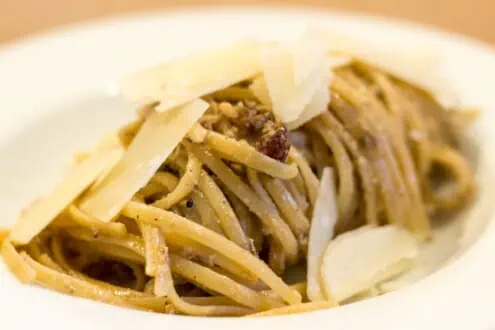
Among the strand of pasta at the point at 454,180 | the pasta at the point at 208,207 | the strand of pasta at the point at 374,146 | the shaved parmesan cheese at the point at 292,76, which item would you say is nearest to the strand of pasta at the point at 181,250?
the pasta at the point at 208,207

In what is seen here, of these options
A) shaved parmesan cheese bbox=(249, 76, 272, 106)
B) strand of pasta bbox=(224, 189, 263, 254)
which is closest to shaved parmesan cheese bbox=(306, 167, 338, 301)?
strand of pasta bbox=(224, 189, 263, 254)

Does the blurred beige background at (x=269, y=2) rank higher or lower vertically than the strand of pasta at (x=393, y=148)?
lower

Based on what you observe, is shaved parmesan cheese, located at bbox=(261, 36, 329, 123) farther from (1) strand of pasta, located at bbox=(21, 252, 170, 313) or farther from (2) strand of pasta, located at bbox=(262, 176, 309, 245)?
(1) strand of pasta, located at bbox=(21, 252, 170, 313)

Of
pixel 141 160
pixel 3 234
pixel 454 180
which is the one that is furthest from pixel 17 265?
pixel 454 180

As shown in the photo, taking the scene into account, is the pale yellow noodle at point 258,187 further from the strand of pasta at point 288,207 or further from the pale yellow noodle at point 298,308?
the pale yellow noodle at point 298,308

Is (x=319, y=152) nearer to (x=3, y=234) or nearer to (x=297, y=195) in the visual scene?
(x=297, y=195)

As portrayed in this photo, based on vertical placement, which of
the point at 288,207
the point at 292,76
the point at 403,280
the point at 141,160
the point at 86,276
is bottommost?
the point at 403,280

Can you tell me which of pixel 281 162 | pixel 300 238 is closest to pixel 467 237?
pixel 300 238
